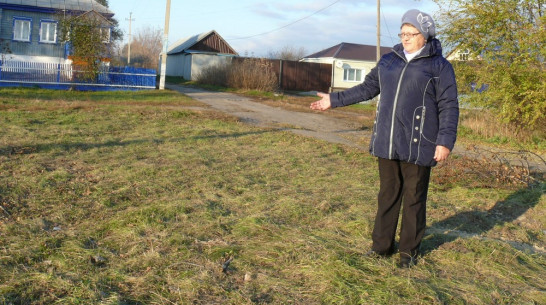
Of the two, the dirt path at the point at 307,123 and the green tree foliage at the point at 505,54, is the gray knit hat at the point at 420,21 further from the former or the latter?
the green tree foliage at the point at 505,54

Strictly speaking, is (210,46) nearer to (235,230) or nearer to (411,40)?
(235,230)

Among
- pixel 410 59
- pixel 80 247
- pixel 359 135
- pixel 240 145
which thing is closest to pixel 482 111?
A: pixel 359 135

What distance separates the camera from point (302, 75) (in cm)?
3822

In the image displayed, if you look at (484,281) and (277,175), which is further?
(277,175)

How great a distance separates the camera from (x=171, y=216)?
4766mm

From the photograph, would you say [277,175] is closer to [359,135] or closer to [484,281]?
[484,281]

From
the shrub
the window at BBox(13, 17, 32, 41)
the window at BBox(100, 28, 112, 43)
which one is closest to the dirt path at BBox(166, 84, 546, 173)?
the window at BBox(100, 28, 112, 43)

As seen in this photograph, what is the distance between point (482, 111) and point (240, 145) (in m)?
7.47

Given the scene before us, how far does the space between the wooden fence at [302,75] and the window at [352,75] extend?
394 centimetres

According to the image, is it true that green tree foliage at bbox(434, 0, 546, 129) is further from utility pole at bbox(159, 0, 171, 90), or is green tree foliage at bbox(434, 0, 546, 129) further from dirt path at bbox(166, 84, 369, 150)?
utility pole at bbox(159, 0, 171, 90)

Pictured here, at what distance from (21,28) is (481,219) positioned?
27026mm

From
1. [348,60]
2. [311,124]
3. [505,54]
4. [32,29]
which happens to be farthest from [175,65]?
[505,54]

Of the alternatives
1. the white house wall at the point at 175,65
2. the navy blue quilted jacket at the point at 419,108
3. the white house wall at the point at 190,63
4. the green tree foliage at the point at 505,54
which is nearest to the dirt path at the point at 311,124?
the green tree foliage at the point at 505,54

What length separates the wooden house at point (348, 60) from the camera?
4256cm
